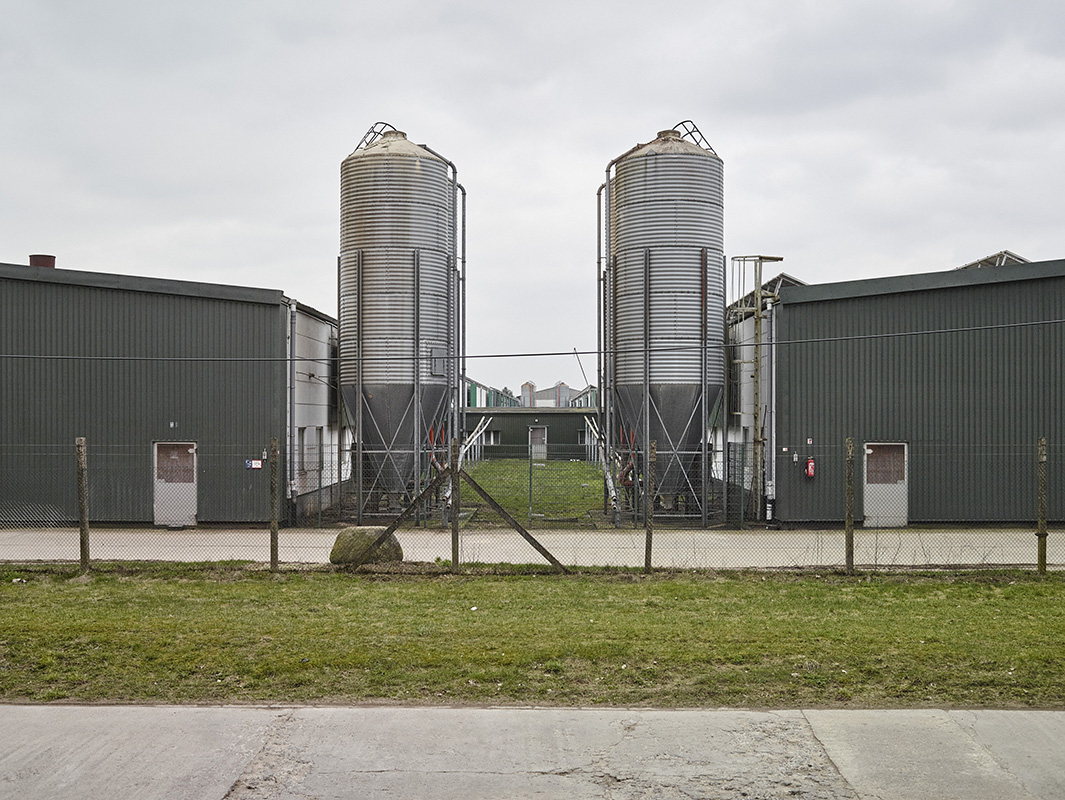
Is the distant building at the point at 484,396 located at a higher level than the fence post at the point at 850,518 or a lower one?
higher

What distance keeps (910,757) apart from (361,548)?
30.5 feet

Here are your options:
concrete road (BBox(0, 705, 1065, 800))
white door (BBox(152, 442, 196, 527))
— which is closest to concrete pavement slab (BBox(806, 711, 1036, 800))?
concrete road (BBox(0, 705, 1065, 800))

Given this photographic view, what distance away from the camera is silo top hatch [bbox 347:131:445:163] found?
905 inches

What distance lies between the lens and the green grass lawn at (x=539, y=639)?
787cm

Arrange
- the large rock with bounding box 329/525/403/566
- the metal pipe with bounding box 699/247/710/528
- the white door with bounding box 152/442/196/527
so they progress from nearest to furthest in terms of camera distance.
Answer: the large rock with bounding box 329/525/403/566
the white door with bounding box 152/442/196/527
the metal pipe with bounding box 699/247/710/528

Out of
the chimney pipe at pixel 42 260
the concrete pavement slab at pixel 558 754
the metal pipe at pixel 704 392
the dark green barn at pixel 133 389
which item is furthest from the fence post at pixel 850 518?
the chimney pipe at pixel 42 260

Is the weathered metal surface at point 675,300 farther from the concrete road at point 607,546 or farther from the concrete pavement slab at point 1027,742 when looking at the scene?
the concrete pavement slab at point 1027,742

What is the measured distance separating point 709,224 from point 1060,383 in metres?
8.80

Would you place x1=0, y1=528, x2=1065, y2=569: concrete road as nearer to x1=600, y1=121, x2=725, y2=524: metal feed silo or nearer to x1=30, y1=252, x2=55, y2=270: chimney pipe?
x1=600, y1=121, x2=725, y2=524: metal feed silo

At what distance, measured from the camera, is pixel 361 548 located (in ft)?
46.3

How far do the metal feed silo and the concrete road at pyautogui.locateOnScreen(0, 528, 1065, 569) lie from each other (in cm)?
252

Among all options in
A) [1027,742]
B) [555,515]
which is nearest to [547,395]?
[555,515]

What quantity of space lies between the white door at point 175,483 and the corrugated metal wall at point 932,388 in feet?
44.5

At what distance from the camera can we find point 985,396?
21.2m
